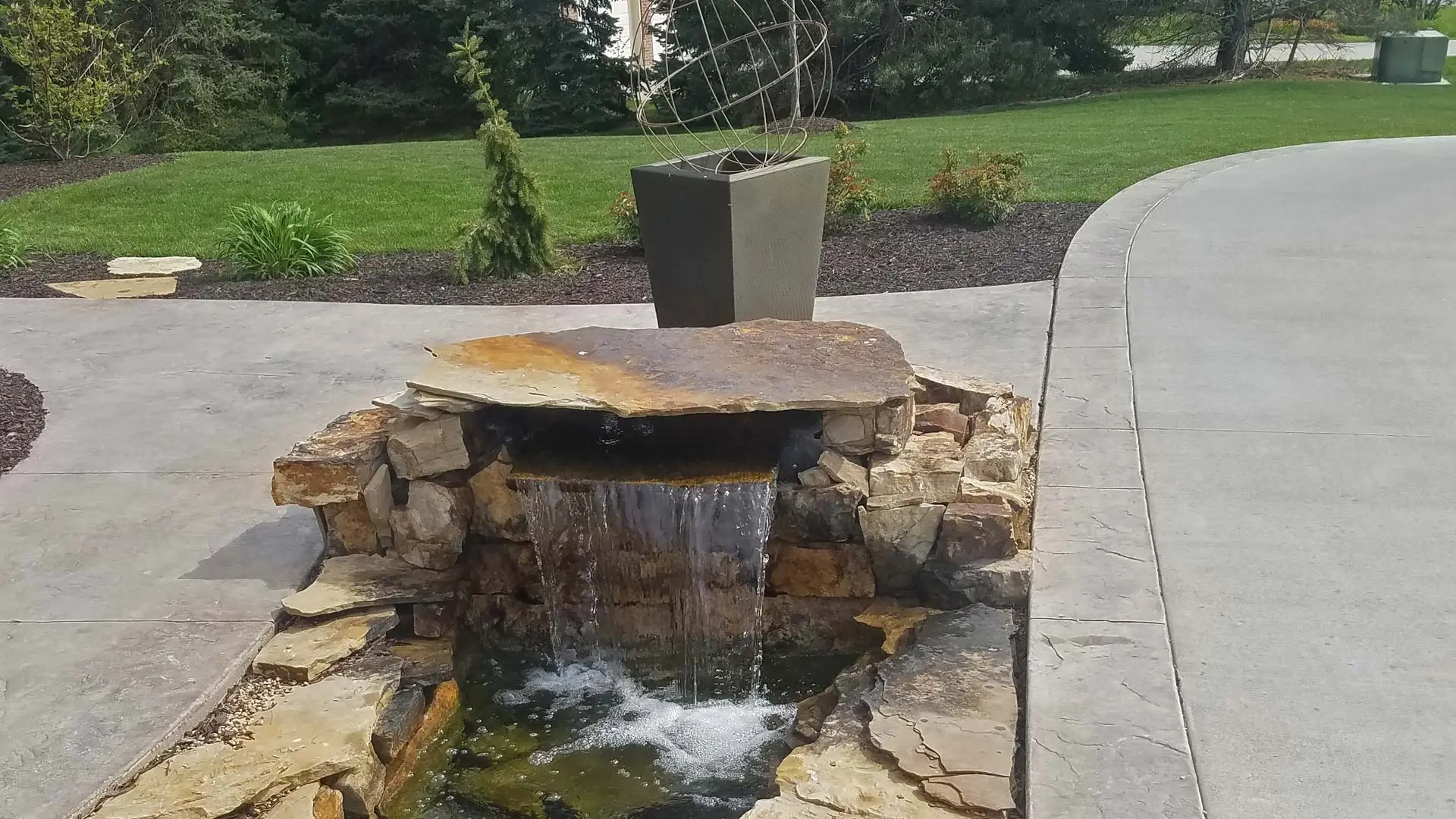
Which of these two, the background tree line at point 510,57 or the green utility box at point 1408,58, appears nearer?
the background tree line at point 510,57

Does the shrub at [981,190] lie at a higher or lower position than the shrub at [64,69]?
lower

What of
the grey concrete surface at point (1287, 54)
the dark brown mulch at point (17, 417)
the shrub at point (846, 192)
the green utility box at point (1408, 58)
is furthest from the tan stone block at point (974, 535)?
the grey concrete surface at point (1287, 54)

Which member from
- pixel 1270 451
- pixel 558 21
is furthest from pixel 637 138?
pixel 1270 451

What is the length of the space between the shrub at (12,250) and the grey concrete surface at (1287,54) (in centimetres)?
2052

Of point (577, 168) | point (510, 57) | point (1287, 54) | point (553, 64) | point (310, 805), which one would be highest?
point (510, 57)

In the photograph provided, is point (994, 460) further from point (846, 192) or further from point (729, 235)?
point (846, 192)

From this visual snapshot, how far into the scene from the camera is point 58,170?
14922 mm

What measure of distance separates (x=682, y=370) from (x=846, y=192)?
5.96 meters

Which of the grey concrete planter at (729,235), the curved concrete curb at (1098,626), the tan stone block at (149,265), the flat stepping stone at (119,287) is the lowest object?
the curved concrete curb at (1098,626)

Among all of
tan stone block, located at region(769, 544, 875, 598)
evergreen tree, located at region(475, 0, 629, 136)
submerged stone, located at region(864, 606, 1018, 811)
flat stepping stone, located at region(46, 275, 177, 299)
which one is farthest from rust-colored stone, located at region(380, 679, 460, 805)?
evergreen tree, located at region(475, 0, 629, 136)

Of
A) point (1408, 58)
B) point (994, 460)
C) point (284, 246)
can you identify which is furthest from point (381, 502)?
point (1408, 58)

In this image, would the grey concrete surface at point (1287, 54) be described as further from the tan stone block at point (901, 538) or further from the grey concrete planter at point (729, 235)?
the tan stone block at point (901, 538)

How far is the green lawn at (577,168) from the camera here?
36.4ft

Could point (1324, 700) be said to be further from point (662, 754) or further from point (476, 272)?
point (476, 272)
